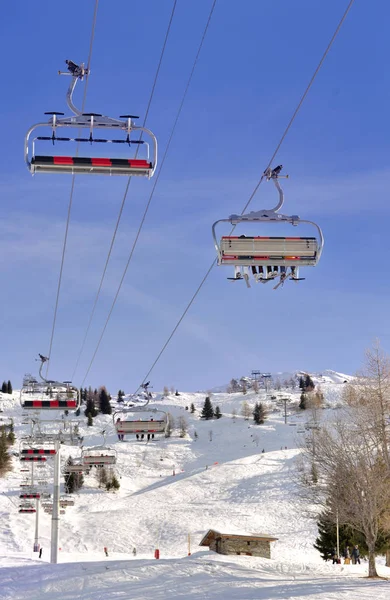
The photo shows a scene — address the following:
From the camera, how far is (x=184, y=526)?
65.2 m

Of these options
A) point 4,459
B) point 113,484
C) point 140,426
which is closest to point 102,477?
point 113,484

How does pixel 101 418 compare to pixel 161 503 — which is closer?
pixel 161 503

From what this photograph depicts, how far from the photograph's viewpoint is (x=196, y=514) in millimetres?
70500

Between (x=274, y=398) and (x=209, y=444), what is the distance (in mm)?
69649

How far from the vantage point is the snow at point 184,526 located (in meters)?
25.5

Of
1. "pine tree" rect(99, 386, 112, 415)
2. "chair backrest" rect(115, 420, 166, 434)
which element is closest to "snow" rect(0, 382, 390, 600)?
"chair backrest" rect(115, 420, 166, 434)

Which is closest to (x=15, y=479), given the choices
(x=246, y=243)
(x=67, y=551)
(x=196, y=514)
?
(x=196, y=514)

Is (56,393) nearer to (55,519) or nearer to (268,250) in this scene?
(55,519)

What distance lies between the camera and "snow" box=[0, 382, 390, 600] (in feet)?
83.6

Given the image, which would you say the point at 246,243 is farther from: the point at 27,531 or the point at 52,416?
the point at 52,416

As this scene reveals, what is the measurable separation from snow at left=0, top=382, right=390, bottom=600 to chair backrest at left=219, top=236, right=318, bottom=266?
14044 mm

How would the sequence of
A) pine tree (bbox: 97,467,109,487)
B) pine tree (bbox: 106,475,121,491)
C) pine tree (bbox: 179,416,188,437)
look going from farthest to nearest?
pine tree (bbox: 179,416,188,437) < pine tree (bbox: 97,467,109,487) < pine tree (bbox: 106,475,121,491)

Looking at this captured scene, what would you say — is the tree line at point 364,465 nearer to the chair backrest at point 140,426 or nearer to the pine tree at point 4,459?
the chair backrest at point 140,426

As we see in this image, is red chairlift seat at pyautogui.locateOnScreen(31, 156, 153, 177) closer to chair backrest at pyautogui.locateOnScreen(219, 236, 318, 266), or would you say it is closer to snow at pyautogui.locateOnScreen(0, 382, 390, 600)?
chair backrest at pyautogui.locateOnScreen(219, 236, 318, 266)
